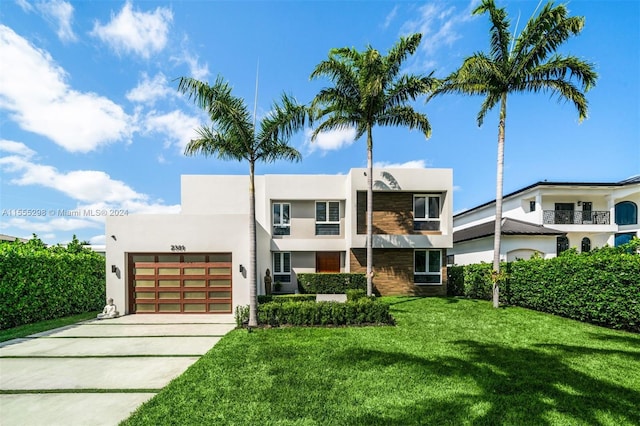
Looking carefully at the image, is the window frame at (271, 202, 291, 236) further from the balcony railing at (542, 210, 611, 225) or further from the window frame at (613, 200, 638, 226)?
the window frame at (613, 200, 638, 226)

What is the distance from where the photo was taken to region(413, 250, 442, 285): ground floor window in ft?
52.8

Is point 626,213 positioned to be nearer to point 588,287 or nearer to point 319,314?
point 588,287

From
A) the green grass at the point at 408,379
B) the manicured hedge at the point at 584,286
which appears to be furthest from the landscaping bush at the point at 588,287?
the green grass at the point at 408,379

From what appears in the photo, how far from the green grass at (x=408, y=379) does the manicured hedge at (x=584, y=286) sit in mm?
781

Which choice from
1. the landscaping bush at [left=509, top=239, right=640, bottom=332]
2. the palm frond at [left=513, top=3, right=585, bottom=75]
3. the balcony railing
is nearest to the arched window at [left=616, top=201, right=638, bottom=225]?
the balcony railing

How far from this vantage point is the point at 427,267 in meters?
16.2

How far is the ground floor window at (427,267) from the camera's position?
634 inches

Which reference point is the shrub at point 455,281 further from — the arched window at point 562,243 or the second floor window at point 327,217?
the arched window at point 562,243

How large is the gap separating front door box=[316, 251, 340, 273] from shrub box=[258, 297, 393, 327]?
7.39 meters

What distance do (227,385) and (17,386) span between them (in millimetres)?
4095

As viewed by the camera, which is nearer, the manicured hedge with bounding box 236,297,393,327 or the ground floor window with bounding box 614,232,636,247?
the manicured hedge with bounding box 236,297,393,327

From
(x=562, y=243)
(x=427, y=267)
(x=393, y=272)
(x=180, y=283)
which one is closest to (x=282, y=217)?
(x=180, y=283)

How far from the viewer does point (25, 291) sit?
1016 centimetres

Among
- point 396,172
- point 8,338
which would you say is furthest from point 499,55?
point 8,338
